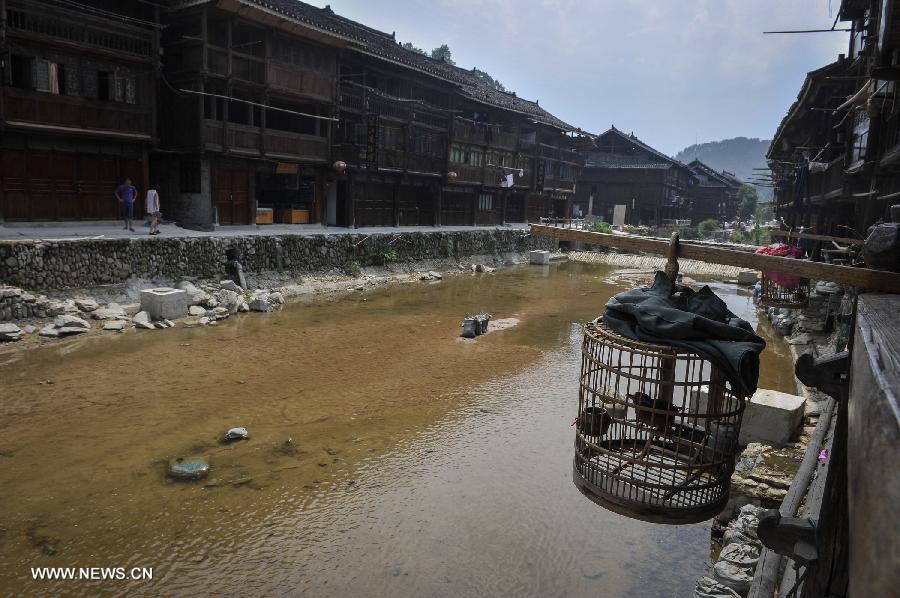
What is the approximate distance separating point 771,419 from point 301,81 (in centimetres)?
2159

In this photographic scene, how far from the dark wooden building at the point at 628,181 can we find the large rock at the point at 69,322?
45671 mm

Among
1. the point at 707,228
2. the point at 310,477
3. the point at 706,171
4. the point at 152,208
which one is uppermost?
the point at 706,171

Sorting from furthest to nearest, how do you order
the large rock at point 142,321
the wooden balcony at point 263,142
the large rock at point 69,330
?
the wooden balcony at point 263,142, the large rock at point 142,321, the large rock at point 69,330

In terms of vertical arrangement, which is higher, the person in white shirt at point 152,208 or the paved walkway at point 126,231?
the person in white shirt at point 152,208

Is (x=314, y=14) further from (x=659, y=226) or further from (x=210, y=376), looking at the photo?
(x=659, y=226)

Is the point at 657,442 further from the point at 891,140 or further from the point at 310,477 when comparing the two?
the point at 891,140

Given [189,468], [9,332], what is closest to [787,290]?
[189,468]

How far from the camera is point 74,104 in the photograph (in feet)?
59.9

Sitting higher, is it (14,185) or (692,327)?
(14,185)

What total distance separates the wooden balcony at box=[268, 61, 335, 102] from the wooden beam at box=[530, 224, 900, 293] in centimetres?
2067

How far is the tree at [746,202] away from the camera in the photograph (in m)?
68.4

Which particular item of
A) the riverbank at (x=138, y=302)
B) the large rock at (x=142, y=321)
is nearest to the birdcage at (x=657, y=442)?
the riverbank at (x=138, y=302)

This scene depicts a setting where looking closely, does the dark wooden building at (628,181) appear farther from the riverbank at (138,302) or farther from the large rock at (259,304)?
the large rock at (259,304)

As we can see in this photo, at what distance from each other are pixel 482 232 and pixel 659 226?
25.0m
